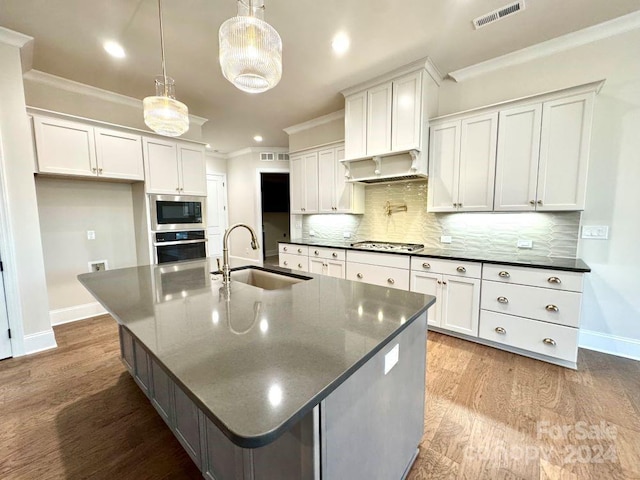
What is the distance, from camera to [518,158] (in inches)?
102

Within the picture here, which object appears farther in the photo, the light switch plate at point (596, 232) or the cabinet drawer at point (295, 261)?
the cabinet drawer at point (295, 261)

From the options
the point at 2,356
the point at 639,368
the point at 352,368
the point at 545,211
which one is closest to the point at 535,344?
the point at 639,368

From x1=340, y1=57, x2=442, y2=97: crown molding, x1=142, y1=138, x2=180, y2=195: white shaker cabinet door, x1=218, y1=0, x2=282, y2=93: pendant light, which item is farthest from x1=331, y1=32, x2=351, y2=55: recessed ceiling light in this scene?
x1=142, y1=138, x2=180, y2=195: white shaker cabinet door

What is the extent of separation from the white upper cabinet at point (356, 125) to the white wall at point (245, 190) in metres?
2.92

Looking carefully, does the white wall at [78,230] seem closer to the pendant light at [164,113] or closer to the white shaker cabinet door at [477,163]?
the pendant light at [164,113]

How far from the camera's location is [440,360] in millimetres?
2449

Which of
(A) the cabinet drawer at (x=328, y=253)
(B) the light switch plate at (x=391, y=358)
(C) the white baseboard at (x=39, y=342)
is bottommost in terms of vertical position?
(C) the white baseboard at (x=39, y=342)

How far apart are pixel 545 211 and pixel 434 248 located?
112 cm

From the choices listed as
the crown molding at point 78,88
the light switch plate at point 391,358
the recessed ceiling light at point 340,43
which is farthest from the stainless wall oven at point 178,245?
the light switch plate at point 391,358

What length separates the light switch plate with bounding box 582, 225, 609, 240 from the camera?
248 centimetres

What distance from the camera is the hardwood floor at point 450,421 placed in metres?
1.44

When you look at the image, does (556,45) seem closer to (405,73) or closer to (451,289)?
(405,73)

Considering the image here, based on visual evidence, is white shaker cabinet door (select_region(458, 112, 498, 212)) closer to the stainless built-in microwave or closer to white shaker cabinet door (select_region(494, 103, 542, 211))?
white shaker cabinet door (select_region(494, 103, 542, 211))

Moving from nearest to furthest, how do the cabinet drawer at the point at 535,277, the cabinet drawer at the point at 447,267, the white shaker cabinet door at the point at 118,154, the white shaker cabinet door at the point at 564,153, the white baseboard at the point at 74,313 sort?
the cabinet drawer at the point at 535,277
the white shaker cabinet door at the point at 564,153
the cabinet drawer at the point at 447,267
the white shaker cabinet door at the point at 118,154
the white baseboard at the point at 74,313
